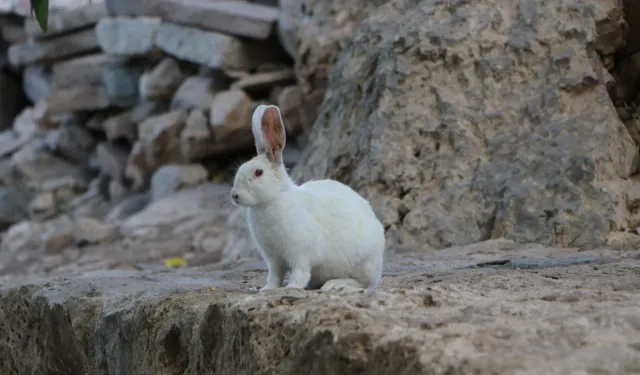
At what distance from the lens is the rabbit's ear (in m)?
3.42

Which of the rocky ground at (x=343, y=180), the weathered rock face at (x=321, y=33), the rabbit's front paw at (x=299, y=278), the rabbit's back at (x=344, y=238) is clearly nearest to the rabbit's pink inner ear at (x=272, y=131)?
the rabbit's back at (x=344, y=238)

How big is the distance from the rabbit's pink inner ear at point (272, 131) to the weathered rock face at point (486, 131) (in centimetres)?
233

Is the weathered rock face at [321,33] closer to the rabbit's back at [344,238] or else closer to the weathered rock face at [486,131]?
the weathered rock face at [486,131]

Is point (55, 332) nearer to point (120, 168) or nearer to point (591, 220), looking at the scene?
point (591, 220)

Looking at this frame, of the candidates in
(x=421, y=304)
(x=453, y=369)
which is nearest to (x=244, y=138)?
(x=421, y=304)

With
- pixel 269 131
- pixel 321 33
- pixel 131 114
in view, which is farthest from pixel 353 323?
pixel 131 114

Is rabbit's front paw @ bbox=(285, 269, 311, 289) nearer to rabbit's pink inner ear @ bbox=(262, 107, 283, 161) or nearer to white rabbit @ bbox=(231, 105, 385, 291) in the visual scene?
white rabbit @ bbox=(231, 105, 385, 291)

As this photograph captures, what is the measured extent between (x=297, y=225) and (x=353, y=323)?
3.14ft

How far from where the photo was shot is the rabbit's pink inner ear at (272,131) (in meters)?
3.42

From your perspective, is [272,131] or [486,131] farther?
[486,131]

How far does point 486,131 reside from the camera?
5.89 m

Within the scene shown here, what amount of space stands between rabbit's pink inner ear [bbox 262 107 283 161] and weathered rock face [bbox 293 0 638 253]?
7.66 ft

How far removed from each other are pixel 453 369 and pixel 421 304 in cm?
74

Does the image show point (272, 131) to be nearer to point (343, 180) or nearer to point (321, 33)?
point (343, 180)
